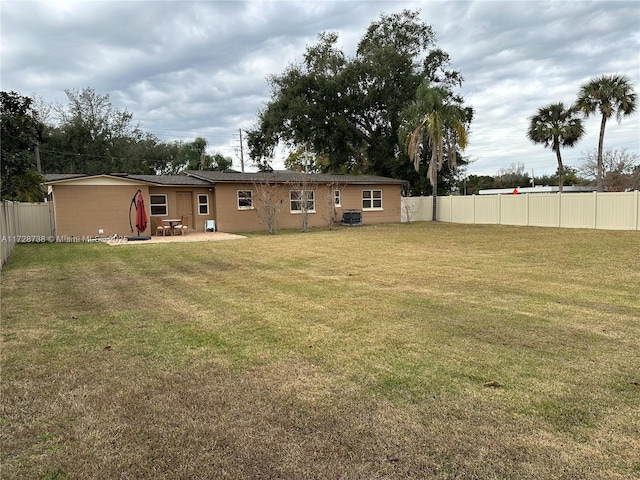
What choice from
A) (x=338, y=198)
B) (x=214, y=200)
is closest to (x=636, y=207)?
(x=338, y=198)

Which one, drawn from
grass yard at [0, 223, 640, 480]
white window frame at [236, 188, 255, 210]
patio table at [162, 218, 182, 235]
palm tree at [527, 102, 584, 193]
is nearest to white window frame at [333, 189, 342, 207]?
white window frame at [236, 188, 255, 210]

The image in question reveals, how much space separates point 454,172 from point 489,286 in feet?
86.3

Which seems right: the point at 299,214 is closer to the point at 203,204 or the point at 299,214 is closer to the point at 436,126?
the point at 203,204

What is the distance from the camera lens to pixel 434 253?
37.6ft

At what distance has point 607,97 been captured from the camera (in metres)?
22.4

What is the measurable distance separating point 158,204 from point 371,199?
1222 cm

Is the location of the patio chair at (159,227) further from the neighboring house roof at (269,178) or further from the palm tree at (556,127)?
the palm tree at (556,127)

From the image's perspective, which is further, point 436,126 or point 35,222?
point 436,126

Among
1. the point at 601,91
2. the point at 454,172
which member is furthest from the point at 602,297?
the point at 454,172

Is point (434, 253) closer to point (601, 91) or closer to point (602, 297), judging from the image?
point (602, 297)

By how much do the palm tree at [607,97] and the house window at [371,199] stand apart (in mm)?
11861

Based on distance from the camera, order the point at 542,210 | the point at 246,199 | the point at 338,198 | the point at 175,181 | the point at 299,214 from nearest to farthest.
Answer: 1. the point at 175,181
2. the point at 542,210
3. the point at 246,199
4. the point at 299,214
5. the point at 338,198

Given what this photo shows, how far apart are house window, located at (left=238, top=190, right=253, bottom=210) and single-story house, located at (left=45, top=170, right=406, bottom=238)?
5 centimetres

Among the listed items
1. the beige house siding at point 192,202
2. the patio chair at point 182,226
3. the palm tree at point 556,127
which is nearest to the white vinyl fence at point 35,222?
the beige house siding at point 192,202
